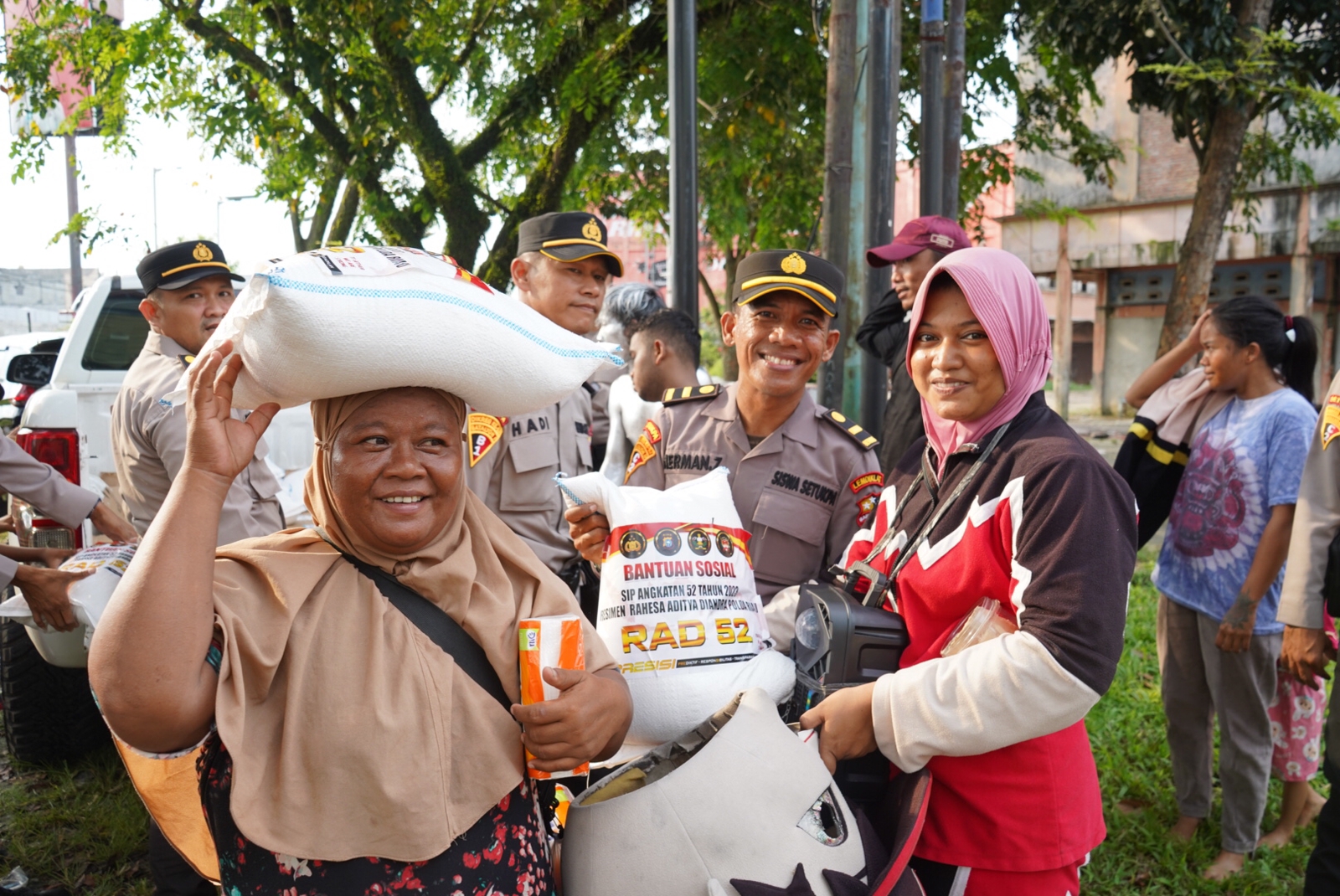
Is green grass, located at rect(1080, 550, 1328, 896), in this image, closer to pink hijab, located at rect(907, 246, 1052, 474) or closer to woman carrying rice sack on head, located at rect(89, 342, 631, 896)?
pink hijab, located at rect(907, 246, 1052, 474)

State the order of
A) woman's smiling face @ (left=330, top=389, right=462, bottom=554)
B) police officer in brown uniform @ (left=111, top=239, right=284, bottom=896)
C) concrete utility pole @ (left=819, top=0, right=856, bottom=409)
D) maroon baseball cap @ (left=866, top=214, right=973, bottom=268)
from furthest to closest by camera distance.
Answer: concrete utility pole @ (left=819, top=0, right=856, bottom=409) < maroon baseball cap @ (left=866, top=214, right=973, bottom=268) < police officer in brown uniform @ (left=111, top=239, right=284, bottom=896) < woman's smiling face @ (left=330, top=389, right=462, bottom=554)

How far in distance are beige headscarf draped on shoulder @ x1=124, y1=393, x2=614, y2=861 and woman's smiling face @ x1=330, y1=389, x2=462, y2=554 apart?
0.03 m

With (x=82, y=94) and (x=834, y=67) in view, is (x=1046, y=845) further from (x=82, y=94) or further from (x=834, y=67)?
(x=82, y=94)

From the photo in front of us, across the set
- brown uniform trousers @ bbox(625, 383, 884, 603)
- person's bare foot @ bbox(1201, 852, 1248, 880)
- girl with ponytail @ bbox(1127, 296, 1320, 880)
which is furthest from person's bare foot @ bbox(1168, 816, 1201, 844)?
brown uniform trousers @ bbox(625, 383, 884, 603)

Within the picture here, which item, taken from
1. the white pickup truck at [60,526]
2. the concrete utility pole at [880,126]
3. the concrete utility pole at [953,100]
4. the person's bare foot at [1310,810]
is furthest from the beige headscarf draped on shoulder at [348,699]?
the concrete utility pole at [953,100]

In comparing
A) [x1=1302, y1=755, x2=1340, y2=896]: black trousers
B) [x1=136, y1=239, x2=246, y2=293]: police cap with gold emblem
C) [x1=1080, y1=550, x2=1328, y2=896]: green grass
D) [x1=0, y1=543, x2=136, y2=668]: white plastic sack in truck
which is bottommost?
[x1=1080, y1=550, x2=1328, y2=896]: green grass

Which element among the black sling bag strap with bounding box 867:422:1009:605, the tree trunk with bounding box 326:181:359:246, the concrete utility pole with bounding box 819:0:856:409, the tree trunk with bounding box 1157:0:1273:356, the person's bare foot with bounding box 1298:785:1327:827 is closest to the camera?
the black sling bag strap with bounding box 867:422:1009:605

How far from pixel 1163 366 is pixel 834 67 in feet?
6.71

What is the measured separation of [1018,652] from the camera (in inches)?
66.6

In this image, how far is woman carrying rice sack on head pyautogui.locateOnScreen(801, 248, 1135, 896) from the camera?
66.2 inches

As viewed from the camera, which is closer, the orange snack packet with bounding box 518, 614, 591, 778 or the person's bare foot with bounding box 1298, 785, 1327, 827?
the orange snack packet with bounding box 518, 614, 591, 778

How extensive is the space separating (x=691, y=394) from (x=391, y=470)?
157 centimetres

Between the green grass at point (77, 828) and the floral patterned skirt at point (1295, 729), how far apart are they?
4.28 meters

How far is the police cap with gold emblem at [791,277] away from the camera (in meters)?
2.81
